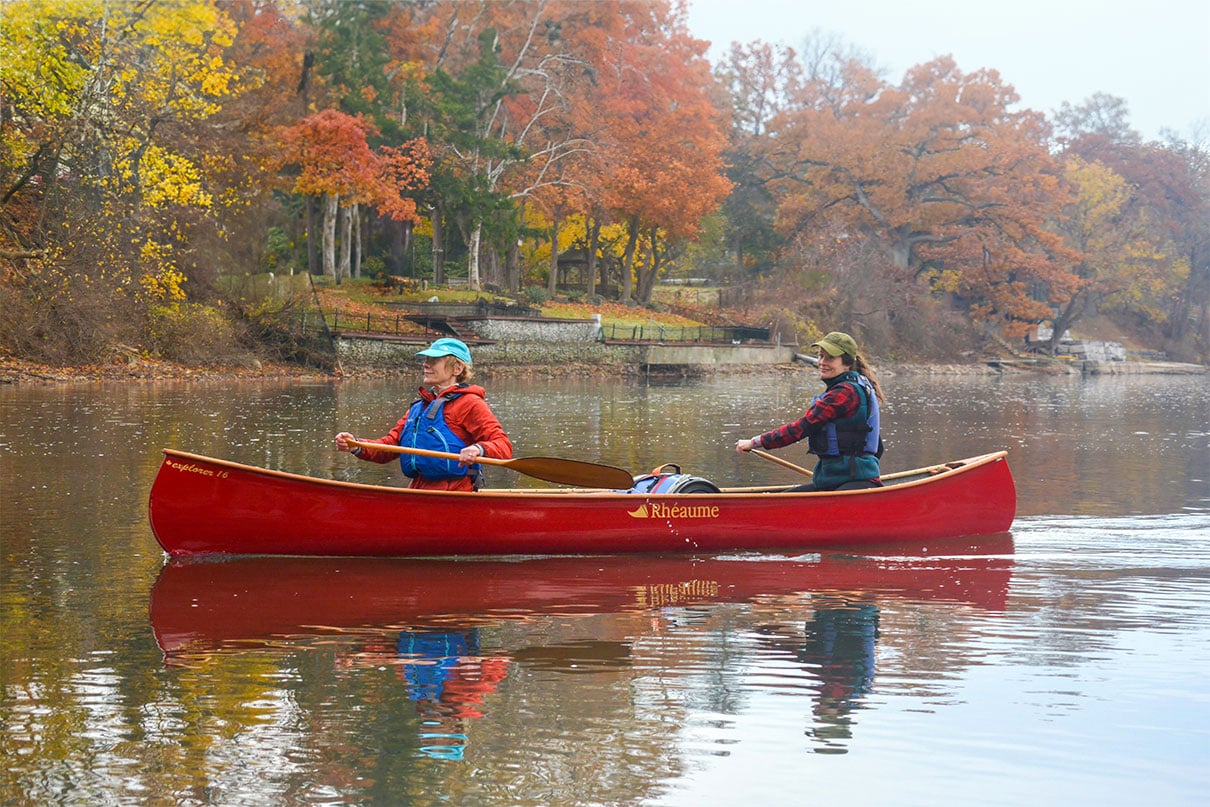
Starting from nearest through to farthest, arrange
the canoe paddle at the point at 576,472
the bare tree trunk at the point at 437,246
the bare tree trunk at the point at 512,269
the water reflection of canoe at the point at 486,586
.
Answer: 1. the water reflection of canoe at the point at 486,586
2. the canoe paddle at the point at 576,472
3. the bare tree trunk at the point at 437,246
4. the bare tree trunk at the point at 512,269

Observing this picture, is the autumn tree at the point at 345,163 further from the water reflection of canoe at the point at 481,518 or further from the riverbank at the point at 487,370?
the water reflection of canoe at the point at 481,518

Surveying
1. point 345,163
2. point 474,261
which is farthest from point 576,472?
point 474,261

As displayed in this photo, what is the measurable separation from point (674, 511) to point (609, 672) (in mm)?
3223

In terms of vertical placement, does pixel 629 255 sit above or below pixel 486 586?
above

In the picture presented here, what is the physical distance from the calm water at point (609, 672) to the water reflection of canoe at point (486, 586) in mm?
32

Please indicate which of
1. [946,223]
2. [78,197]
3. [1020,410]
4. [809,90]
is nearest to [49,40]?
[78,197]

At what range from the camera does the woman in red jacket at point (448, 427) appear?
28.3 ft

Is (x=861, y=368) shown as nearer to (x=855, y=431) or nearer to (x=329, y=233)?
(x=855, y=431)

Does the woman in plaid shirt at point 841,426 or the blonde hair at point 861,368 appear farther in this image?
the blonde hair at point 861,368

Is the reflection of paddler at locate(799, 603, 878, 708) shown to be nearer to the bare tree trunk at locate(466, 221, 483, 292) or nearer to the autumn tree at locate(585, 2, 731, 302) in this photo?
the bare tree trunk at locate(466, 221, 483, 292)

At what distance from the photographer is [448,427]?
8.82 m

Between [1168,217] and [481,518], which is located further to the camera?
[1168,217]

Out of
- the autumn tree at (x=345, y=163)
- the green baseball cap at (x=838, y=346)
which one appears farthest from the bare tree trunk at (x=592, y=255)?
the green baseball cap at (x=838, y=346)

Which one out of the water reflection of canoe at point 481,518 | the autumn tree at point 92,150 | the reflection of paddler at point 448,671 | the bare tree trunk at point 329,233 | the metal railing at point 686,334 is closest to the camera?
the reflection of paddler at point 448,671
